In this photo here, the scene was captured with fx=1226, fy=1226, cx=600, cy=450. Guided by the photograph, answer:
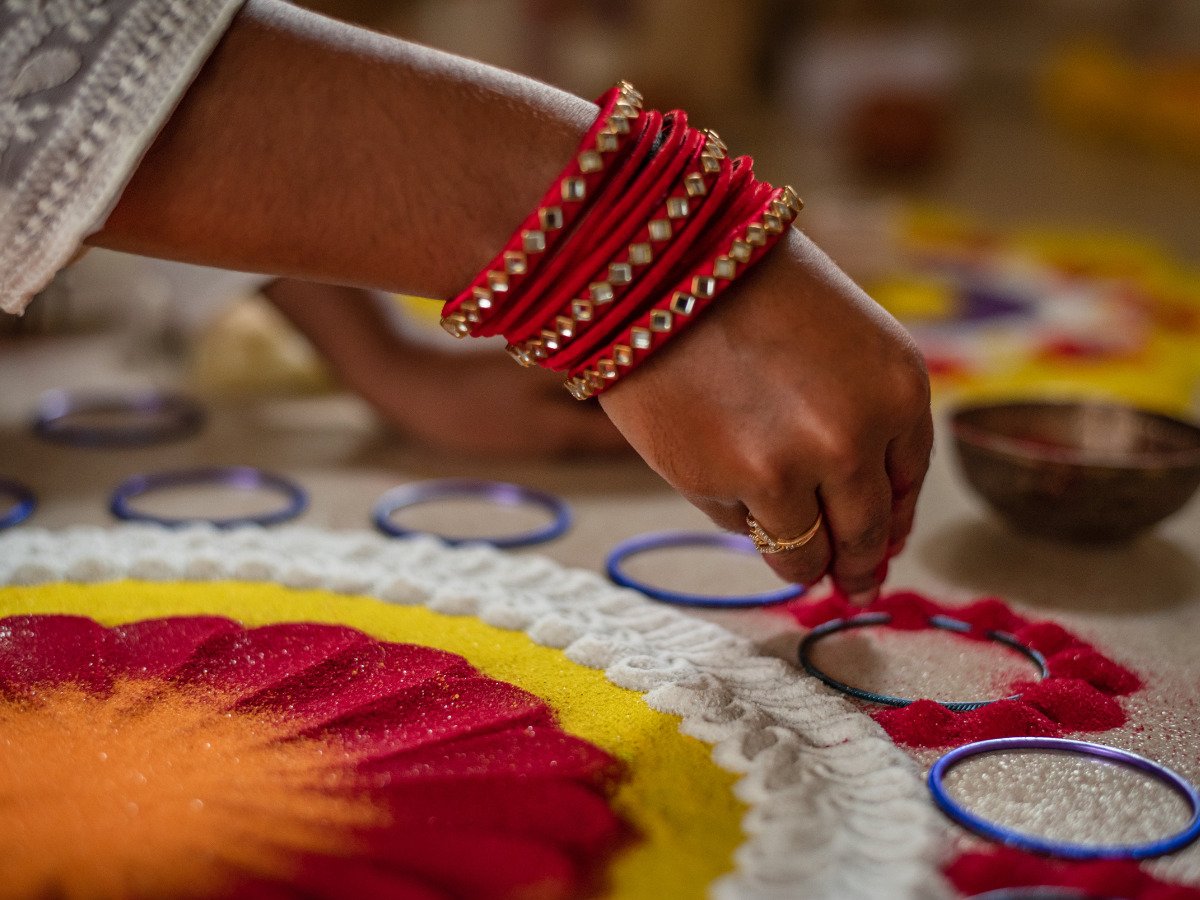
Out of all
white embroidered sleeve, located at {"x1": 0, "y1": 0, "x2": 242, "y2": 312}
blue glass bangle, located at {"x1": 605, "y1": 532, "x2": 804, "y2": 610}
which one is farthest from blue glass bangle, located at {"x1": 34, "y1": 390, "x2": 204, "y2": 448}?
white embroidered sleeve, located at {"x1": 0, "y1": 0, "x2": 242, "y2": 312}

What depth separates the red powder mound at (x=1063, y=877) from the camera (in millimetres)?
539

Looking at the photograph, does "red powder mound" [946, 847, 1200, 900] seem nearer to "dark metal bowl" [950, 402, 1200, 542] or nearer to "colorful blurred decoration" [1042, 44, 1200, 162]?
"dark metal bowl" [950, 402, 1200, 542]

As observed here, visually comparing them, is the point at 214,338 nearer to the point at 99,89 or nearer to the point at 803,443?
the point at 99,89

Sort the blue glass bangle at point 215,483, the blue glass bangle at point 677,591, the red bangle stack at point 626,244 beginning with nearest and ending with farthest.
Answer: the red bangle stack at point 626,244 → the blue glass bangle at point 677,591 → the blue glass bangle at point 215,483

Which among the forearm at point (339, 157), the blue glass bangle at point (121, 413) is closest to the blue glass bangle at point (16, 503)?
the blue glass bangle at point (121, 413)

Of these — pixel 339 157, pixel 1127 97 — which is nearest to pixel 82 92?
pixel 339 157

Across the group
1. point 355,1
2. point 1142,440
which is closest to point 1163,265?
point 1142,440

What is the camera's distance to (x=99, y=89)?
602mm

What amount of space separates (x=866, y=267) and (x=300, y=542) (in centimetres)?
128

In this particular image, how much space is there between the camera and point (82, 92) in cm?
60

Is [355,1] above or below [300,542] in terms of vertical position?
above

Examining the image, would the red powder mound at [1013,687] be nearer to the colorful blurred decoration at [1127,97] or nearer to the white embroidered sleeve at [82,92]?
the white embroidered sleeve at [82,92]

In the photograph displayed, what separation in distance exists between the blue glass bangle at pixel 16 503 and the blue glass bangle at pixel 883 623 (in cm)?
63

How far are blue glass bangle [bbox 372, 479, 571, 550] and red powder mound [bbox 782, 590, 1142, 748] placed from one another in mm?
251
